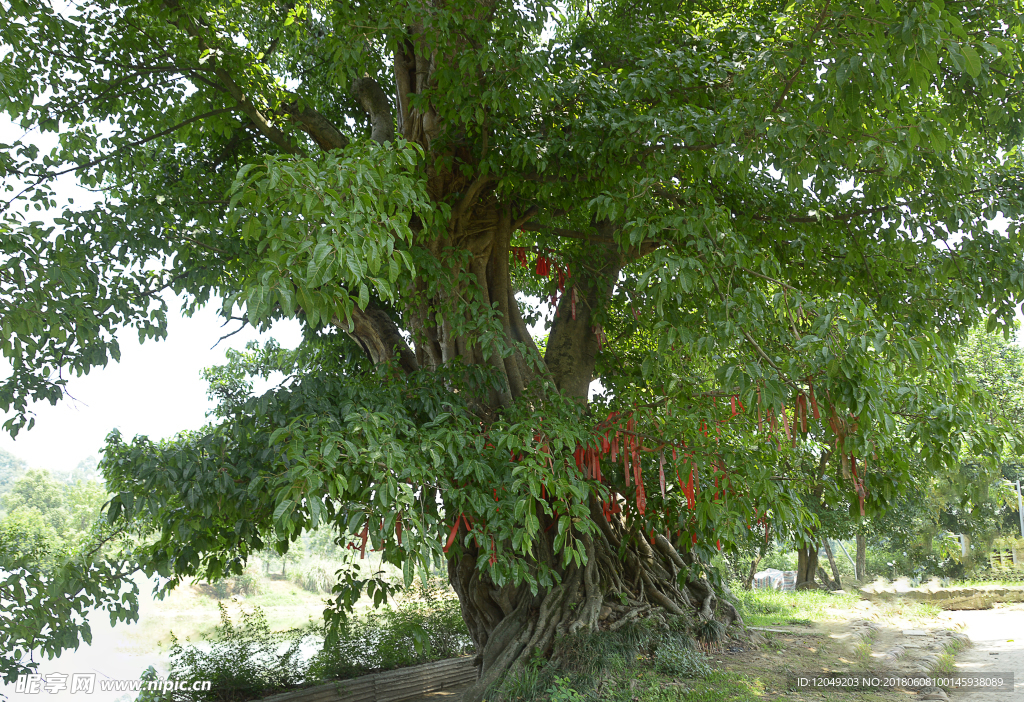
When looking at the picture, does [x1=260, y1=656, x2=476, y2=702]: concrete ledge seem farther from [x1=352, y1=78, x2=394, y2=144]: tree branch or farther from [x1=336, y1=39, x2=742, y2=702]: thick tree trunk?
[x1=352, y1=78, x2=394, y2=144]: tree branch

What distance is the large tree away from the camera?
326 centimetres

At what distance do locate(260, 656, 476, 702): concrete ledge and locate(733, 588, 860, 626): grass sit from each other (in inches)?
134

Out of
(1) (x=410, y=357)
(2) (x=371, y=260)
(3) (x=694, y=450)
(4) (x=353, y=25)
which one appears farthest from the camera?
(1) (x=410, y=357)

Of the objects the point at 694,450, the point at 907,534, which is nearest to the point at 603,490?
the point at 694,450

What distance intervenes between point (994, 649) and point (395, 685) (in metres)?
6.13

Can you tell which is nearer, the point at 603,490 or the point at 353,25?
the point at 353,25

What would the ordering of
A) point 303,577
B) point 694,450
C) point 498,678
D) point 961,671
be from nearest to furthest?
point 694,450, point 498,678, point 961,671, point 303,577

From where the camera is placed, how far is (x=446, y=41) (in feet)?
14.2

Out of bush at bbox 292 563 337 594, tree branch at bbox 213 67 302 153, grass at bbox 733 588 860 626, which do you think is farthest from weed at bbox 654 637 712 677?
bush at bbox 292 563 337 594

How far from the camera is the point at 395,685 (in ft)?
21.6

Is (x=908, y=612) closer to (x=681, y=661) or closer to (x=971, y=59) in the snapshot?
(x=681, y=661)

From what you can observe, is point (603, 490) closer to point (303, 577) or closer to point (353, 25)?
point (353, 25)

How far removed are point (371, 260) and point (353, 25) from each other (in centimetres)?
233

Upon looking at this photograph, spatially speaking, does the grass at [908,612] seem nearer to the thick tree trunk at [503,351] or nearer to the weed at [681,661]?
the thick tree trunk at [503,351]
